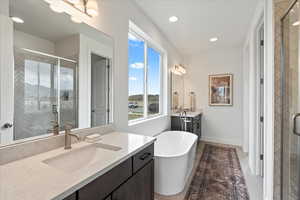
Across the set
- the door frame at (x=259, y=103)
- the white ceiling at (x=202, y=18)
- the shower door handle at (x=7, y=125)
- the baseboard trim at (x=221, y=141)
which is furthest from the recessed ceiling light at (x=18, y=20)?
the baseboard trim at (x=221, y=141)

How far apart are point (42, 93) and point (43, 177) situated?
0.64 meters

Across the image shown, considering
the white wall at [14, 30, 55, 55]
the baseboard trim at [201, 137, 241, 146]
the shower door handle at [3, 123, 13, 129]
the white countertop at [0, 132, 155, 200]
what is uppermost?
the white wall at [14, 30, 55, 55]

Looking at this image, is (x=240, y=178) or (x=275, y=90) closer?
(x=275, y=90)

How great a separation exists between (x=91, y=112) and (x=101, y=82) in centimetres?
35

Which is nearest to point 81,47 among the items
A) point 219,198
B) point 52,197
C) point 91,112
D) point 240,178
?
point 91,112

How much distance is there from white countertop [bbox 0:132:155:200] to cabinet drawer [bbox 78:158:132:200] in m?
0.04

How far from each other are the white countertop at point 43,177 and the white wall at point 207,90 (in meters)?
3.82

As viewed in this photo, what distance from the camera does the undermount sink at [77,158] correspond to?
102cm

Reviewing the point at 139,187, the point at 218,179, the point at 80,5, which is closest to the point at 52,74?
the point at 80,5

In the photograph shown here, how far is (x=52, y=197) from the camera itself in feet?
1.89

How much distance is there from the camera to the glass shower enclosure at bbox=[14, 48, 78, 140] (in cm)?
99

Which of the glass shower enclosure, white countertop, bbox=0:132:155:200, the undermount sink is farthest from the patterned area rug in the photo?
the glass shower enclosure

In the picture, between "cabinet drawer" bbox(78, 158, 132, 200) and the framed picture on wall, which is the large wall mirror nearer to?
"cabinet drawer" bbox(78, 158, 132, 200)

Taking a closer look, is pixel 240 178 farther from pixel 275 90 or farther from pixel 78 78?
pixel 78 78
